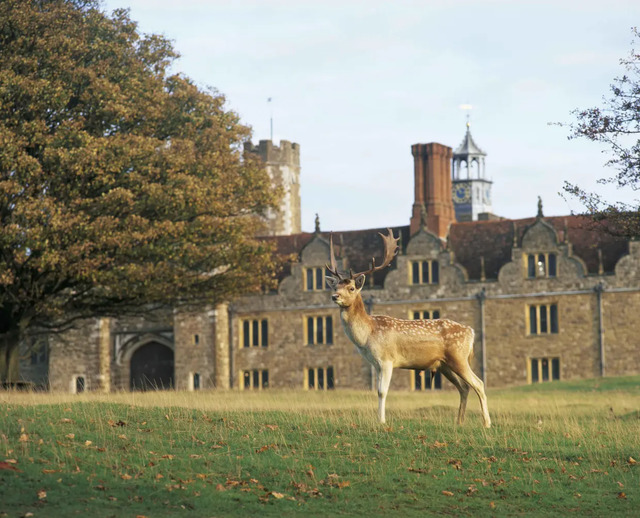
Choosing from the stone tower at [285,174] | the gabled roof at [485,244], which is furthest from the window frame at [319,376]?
the stone tower at [285,174]

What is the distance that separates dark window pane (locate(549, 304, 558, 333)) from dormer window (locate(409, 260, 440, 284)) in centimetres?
584

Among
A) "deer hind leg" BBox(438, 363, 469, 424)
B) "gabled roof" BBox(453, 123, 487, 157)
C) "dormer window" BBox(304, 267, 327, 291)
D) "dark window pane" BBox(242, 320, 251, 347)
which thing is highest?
"gabled roof" BBox(453, 123, 487, 157)

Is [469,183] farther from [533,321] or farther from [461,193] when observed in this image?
[533,321]

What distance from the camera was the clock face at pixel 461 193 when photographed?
6028 inches

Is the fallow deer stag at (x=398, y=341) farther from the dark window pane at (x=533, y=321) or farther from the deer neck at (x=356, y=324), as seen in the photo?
the dark window pane at (x=533, y=321)

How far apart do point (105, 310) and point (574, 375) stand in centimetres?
2477

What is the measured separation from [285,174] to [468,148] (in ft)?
269

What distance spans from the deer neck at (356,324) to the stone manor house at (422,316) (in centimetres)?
3126

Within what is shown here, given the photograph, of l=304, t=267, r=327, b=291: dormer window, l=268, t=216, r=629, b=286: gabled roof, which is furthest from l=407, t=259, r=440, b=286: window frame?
l=304, t=267, r=327, b=291: dormer window

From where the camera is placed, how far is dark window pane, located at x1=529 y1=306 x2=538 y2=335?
2094 inches

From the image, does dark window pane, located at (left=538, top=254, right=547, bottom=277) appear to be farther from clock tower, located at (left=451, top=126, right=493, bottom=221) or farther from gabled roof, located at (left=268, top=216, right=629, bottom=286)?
clock tower, located at (left=451, top=126, right=493, bottom=221)

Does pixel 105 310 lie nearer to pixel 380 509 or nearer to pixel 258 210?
pixel 258 210

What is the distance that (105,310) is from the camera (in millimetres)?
36875

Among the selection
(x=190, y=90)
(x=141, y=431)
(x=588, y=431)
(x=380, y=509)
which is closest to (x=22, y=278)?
(x=190, y=90)
